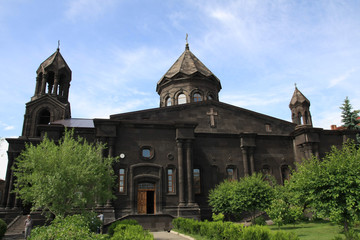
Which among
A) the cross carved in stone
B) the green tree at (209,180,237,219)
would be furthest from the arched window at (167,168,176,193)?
the cross carved in stone

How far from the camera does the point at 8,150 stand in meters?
27.9

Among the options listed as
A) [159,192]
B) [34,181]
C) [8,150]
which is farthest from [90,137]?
[8,150]

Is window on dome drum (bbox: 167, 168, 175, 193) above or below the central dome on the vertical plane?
below

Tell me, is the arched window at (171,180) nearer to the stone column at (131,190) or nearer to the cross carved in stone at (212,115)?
the stone column at (131,190)

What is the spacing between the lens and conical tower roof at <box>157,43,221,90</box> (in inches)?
1273

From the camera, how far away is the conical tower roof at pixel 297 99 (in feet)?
91.4

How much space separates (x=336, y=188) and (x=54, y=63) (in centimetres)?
3041

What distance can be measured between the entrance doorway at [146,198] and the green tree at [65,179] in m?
5.32

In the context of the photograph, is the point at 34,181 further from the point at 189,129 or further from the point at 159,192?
the point at 189,129

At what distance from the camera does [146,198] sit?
72.6 ft

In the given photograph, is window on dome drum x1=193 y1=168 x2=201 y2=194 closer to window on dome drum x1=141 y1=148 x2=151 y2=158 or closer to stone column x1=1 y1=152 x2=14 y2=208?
window on dome drum x1=141 y1=148 x2=151 y2=158

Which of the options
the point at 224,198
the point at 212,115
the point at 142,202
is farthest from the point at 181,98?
the point at 224,198

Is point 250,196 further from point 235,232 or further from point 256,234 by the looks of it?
point 256,234

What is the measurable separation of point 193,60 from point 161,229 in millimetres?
20903
